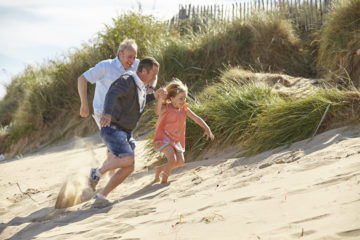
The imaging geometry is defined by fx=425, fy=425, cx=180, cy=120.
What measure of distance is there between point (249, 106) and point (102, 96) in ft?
6.58

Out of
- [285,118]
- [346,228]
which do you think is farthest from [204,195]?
[285,118]

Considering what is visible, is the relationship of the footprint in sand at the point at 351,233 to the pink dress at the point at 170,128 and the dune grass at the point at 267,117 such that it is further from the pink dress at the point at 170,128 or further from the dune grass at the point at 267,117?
the dune grass at the point at 267,117

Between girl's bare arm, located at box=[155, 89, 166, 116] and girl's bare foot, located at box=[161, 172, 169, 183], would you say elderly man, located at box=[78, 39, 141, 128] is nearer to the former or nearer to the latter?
girl's bare arm, located at box=[155, 89, 166, 116]

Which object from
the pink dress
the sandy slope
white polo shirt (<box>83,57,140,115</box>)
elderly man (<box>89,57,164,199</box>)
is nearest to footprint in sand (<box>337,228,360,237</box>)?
the sandy slope

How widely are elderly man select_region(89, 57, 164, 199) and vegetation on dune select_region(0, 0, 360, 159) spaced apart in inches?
57.7

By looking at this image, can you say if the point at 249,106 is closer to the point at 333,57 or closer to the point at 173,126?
the point at 173,126

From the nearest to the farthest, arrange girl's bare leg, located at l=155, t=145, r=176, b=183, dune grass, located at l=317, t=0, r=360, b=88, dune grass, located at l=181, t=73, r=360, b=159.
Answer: girl's bare leg, located at l=155, t=145, r=176, b=183, dune grass, located at l=181, t=73, r=360, b=159, dune grass, located at l=317, t=0, r=360, b=88

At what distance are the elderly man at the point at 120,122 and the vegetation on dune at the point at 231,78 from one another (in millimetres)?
1466

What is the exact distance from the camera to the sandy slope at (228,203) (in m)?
2.32

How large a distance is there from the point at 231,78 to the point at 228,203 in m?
4.64

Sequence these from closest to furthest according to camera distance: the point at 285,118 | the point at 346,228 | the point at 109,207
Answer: the point at 346,228 < the point at 109,207 < the point at 285,118

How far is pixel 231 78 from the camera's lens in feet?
24.1

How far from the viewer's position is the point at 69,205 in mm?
4309

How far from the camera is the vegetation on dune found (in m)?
4.94
